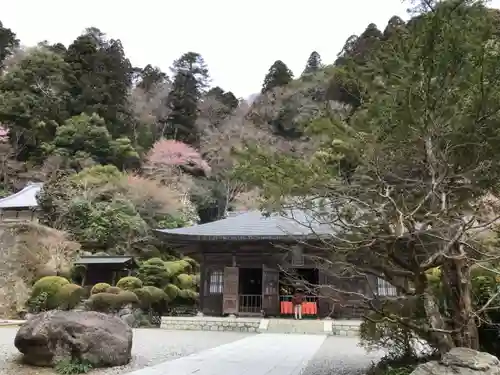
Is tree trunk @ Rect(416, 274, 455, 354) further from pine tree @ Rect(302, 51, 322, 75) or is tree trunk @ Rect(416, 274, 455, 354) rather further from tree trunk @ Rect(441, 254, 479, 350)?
pine tree @ Rect(302, 51, 322, 75)

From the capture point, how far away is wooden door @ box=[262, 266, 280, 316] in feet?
52.5

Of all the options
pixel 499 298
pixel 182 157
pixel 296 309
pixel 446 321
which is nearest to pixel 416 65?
pixel 446 321

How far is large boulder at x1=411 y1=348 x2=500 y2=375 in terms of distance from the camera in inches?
156

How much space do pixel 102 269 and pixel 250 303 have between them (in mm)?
7755

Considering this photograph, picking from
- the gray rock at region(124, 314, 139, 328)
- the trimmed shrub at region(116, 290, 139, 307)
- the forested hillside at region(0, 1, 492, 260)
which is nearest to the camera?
the gray rock at region(124, 314, 139, 328)

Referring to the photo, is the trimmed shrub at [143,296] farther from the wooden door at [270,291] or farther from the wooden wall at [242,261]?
the wooden door at [270,291]

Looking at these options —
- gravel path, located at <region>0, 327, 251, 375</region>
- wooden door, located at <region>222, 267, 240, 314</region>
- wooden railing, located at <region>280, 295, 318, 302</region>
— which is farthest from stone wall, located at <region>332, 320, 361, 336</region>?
gravel path, located at <region>0, 327, 251, 375</region>

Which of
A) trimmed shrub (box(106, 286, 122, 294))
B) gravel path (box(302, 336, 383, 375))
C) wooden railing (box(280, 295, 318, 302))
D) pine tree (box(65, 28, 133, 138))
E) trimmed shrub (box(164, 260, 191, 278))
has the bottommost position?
gravel path (box(302, 336, 383, 375))

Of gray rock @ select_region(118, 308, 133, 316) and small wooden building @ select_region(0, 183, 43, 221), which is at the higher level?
small wooden building @ select_region(0, 183, 43, 221)

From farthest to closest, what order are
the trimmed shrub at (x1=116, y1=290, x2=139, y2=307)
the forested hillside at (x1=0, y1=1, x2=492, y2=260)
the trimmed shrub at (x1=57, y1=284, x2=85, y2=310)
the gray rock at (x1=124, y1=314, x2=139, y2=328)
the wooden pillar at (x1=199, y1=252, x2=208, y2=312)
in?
the forested hillside at (x1=0, y1=1, x2=492, y2=260)
the wooden pillar at (x1=199, y1=252, x2=208, y2=312)
the trimmed shrub at (x1=57, y1=284, x2=85, y2=310)
the trimmed shrub at (x1=116, y1=290, x2=139, y2=307)
the gray rock at (x1=124, y1=314, x2=139, y2=328)

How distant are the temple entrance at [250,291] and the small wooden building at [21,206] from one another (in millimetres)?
13243

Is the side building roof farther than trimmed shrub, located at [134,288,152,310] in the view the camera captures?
Yes

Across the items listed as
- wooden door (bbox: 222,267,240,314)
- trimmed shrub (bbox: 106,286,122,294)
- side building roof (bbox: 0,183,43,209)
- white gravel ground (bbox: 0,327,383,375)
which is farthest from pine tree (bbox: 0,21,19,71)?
white gravel ground (bbox: 0,327,383,375)

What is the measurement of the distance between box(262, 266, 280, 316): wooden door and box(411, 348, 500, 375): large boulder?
12.2 meters
